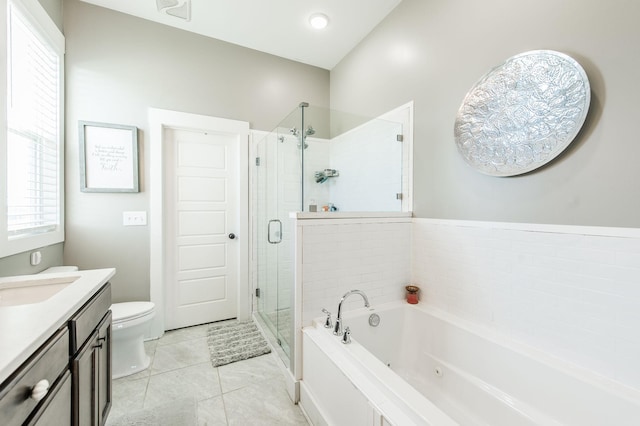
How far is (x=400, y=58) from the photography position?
2.24 m

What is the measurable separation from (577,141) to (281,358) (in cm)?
229

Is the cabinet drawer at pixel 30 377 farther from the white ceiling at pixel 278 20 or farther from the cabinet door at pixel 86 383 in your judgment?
the white ceiling at pixel 278 20

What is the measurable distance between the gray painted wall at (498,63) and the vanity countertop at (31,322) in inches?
80.6

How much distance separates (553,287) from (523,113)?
3.02 feet

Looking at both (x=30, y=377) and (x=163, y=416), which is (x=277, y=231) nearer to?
(x=163, y=416)

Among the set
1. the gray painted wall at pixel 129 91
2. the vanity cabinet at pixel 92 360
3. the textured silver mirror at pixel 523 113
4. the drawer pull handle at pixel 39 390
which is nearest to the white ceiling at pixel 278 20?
the gray painted wall at pixel 129 91

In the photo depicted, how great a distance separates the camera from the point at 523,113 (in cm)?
141

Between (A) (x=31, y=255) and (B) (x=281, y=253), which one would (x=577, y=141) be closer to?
(B) (x=281, y=253)

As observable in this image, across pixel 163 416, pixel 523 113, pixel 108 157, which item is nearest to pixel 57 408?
pixel 163 416

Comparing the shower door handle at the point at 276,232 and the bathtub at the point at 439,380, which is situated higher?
the shower door handle at the point at 276,232

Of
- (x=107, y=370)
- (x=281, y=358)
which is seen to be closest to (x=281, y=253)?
(x=281, y=358)

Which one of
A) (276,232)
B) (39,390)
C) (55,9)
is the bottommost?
(39,390)

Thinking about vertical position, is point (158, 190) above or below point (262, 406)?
above

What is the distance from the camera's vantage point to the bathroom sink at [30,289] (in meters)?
1.23
